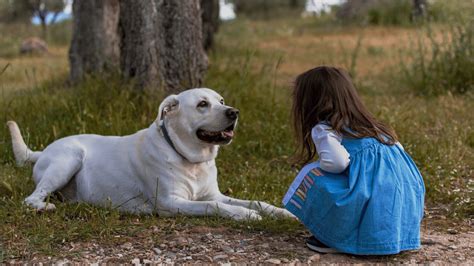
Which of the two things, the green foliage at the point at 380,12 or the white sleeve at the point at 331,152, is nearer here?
the white sleeve at the point at 331,152

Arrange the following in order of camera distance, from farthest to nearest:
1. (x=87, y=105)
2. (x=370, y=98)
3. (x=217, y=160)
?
(x=370, y=98) < (x=87, y=105) < (x=217, y=160)

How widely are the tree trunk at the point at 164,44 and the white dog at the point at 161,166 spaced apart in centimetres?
179

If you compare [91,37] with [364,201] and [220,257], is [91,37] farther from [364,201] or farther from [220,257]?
[364,201]

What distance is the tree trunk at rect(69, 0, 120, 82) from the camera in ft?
27.9

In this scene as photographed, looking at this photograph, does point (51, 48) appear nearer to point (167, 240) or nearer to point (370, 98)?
point (370, 98)

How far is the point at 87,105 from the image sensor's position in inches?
258

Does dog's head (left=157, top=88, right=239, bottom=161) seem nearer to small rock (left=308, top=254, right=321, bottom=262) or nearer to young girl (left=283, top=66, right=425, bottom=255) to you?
young girl (left=283, top=66, right=425, bottom=255)

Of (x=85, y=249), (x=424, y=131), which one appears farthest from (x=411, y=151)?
(x=85, y=249)

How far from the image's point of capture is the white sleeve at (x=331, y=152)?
3.78 m

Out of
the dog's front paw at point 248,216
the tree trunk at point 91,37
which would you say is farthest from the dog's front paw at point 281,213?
the tree trunk at point 91,37

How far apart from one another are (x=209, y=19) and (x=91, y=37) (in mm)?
2861

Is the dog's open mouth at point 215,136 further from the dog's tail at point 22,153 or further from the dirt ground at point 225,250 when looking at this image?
the dog's tail at point 22,153

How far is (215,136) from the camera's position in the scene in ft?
15.1

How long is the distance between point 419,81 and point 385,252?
535 centimetres
